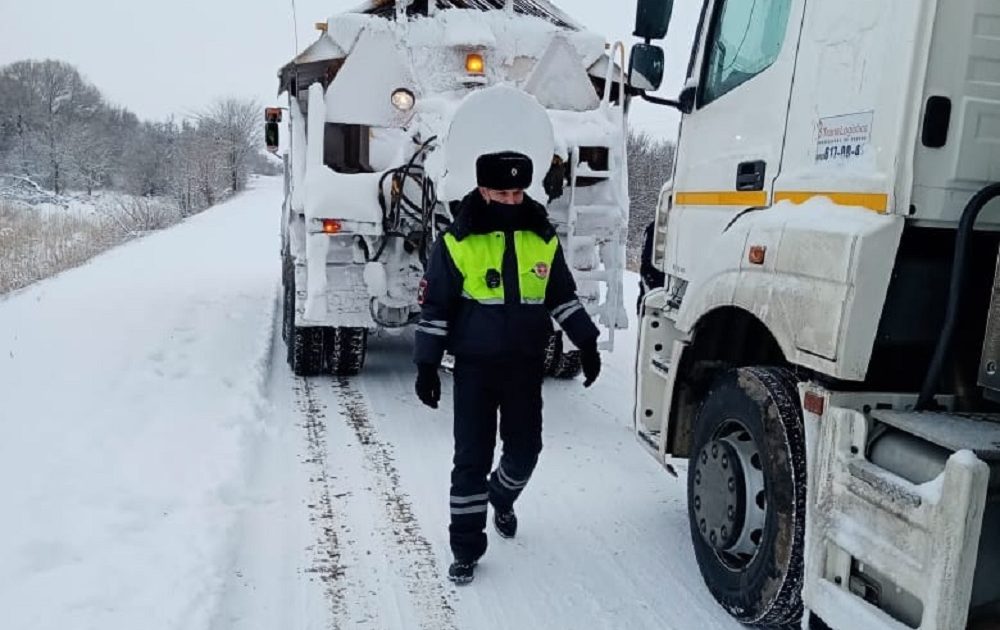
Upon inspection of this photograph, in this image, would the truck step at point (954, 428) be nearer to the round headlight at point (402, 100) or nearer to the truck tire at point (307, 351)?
the round headlight at point (402, 100)

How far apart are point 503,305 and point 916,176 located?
5.28 ft

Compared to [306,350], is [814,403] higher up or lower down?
higher up

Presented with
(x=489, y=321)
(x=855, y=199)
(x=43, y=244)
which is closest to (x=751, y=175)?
(x=855, y=199)

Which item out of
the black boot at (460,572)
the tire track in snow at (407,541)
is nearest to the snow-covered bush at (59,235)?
the tire track in snow at (407,541)

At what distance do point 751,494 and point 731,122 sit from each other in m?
1.50

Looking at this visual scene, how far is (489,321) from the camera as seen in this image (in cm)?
344

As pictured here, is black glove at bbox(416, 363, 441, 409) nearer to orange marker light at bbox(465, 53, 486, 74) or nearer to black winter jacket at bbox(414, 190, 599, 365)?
black winter jacket at bbox(414, 190, 599, 365)

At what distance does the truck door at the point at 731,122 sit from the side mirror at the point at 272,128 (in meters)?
4.85

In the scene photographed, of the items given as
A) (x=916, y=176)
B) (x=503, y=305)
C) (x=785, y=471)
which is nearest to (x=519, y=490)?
(x=503, y=305)

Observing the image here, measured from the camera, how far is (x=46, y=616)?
2973mm

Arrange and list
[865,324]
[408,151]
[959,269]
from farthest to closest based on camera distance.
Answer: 1. [408,151]
2. [865,324]
3. [959,269]

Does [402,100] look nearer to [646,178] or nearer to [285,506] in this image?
[285,506]

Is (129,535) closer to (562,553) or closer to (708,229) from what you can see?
(562,553)

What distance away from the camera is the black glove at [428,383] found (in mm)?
3477
